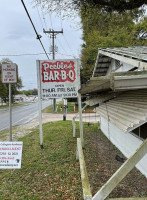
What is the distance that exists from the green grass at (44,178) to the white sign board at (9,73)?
2628 millimetres

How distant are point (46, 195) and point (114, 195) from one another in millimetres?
1469

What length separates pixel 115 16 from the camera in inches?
311

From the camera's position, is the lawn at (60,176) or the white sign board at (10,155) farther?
the white sign board at (10,155)

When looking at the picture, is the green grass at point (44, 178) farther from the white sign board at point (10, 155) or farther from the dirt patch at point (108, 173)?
the white sign board at point (10, 155)

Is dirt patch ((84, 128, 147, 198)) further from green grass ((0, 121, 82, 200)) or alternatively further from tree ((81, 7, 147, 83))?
tree ((81, 7, 147, 83))

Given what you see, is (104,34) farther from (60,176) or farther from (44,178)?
(44,178)

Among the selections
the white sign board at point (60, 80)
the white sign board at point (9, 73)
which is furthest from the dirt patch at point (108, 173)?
the white sign board at point (9, 73)

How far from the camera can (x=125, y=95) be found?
15.8 ft

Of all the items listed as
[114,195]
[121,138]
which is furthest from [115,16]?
[114,195]

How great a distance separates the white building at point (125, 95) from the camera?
1936 millimetres

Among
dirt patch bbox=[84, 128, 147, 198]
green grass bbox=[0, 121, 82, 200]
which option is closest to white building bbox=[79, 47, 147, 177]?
dirt patch bbox=[84, 128, 147, 198]

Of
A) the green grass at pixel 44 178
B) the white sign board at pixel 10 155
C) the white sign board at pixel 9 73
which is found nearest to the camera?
the green grass at pixel 44 178

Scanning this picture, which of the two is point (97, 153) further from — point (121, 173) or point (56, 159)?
point (121, 173)

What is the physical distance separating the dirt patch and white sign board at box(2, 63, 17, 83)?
3.39 metres
